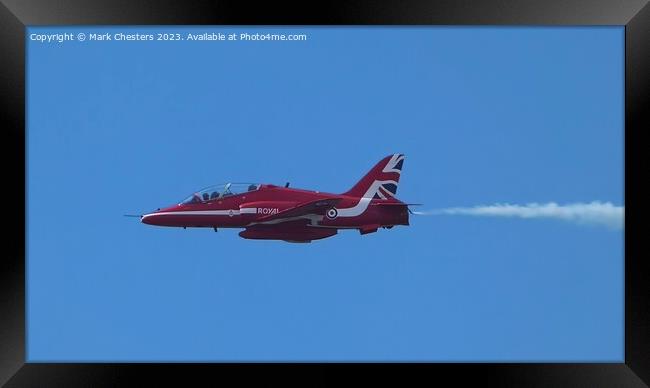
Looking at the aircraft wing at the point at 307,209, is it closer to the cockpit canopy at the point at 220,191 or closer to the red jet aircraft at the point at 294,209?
the red jet aircraft at the point at 294,209

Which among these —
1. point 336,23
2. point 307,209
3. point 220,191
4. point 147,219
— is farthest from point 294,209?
point 336,23

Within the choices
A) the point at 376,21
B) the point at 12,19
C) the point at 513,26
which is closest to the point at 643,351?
the point at 513,26

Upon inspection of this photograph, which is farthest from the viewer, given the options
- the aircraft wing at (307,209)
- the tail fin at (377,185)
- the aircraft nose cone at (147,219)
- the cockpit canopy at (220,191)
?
the aircraft wing at (307,209)

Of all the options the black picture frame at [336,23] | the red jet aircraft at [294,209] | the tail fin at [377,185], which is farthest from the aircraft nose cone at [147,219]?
the tail fin at [377,185]

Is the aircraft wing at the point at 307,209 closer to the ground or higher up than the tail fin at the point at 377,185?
closer to the ground

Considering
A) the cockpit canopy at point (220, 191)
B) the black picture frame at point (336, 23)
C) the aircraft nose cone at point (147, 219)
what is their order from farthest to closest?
the cockpit canopy at point (220, 191), the aircraft nose cone at point (147, 219), the black picture frame at point (336, 23)

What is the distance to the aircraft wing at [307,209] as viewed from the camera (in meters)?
12.9

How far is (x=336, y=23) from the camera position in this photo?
9383 millimetres

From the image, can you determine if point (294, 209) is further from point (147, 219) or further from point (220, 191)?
point (147, 219)

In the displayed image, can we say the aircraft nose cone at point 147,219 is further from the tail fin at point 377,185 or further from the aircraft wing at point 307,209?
the tail fin at point 377,185

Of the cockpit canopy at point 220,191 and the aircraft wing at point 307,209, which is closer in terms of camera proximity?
the cockpit canopy at point 220,191

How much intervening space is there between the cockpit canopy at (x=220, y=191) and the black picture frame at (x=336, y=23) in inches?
132

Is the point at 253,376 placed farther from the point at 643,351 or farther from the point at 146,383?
the point at 643,351

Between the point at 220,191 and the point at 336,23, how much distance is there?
4105 millimetres
